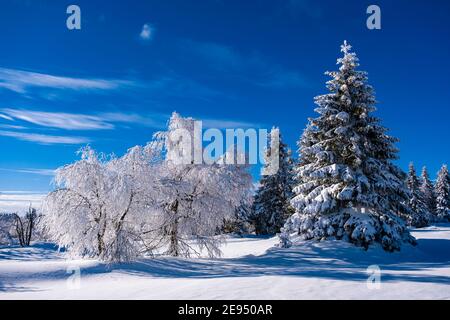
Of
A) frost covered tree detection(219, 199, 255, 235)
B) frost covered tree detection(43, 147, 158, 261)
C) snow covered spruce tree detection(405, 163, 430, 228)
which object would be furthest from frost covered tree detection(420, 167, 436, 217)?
frost covered tree detection(43, 147, 158, 261)

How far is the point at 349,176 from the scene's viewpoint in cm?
2039

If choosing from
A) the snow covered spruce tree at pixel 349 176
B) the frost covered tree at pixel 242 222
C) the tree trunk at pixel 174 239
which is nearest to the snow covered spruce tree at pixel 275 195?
the frost covered tree at pixel 242 222

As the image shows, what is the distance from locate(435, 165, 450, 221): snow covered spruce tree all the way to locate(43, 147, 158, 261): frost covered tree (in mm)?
56375

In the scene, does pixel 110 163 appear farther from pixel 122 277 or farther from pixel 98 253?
pixel 122 277

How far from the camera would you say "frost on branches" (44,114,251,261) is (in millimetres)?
16625

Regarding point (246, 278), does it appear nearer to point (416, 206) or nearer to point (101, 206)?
point (101, 206)

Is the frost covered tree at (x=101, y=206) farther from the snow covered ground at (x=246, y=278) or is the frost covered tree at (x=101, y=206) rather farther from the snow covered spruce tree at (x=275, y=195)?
the snow covered spruce tree at (x=275, y=195)

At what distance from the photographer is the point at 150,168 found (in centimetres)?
1811

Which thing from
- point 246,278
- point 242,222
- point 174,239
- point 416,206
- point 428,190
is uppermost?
point 428,190

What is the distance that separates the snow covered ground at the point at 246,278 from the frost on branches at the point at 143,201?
1.55 m

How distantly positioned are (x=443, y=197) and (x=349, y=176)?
48.3 meters

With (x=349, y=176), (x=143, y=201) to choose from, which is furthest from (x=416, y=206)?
(x=143, y=201)

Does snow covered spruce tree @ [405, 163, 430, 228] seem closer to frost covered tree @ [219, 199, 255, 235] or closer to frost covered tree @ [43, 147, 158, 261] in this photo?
frost covered tree @ [219, 199, 255, 235]

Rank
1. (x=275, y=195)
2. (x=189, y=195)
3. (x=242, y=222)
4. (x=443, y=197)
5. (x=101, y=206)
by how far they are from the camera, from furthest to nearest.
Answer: (x=443, y=197)
(x=242, y=222)
(x=275, y=195)
(x=189, y=195)
(x=101, y=206)
